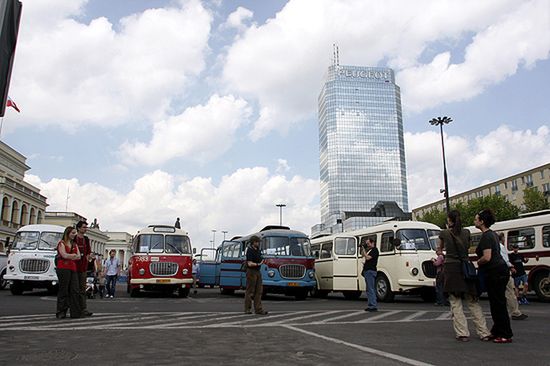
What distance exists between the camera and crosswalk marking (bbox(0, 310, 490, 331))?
26.7 ft

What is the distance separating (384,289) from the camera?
16359 millimetres

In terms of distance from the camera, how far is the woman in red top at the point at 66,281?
9367 millimetres

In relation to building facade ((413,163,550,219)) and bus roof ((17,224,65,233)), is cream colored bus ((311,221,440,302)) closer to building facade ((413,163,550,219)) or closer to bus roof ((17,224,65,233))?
bus roof ((17,224,65,233))

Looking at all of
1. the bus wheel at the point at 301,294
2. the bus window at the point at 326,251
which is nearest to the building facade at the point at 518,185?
the bus window at the point at 326,251

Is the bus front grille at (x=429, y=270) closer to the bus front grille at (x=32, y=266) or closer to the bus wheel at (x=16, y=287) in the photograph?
the bus front grille at (x=32, y=266)

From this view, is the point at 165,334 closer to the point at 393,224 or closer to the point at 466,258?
the point at 466,258

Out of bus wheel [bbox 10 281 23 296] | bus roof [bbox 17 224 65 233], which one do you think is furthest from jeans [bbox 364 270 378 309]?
bus roof [bbox 17 224 65 233]

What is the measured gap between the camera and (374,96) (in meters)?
144

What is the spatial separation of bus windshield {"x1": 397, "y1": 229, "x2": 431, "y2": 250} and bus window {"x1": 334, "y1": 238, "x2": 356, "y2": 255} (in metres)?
2.48

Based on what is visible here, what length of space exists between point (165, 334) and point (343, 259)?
1177 cm

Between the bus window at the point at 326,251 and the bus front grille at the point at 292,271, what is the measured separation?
1898mm

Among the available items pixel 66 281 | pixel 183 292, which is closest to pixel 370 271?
pixel 66 281

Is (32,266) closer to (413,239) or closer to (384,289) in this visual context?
A: (384,289)

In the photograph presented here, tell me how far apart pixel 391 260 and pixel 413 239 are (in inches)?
40.4
